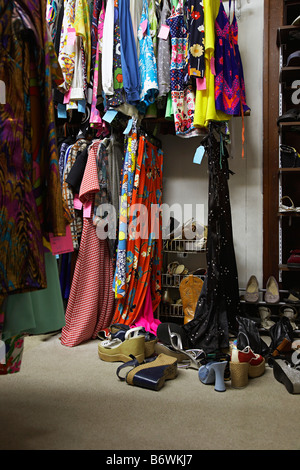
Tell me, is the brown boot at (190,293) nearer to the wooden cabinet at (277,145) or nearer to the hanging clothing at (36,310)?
the wooden cabinet at (277,145)

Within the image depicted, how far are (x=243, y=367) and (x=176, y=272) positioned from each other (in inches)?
45.8

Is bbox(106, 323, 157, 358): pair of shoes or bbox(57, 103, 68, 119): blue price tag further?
bbox(57, 103, 68, 119): blue price tag

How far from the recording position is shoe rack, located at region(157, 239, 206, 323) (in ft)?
8.82

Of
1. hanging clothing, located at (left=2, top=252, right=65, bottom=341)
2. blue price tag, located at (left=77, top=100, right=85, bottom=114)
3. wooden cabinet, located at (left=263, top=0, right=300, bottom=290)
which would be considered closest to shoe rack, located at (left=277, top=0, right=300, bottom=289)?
wooden cabinet, located at (left=263, top=0, right=300, bottom=290)

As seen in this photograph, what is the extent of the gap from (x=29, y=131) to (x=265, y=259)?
2236 millimetres

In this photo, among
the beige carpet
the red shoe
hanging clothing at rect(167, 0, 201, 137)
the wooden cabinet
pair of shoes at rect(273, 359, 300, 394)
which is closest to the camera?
the beige carpet

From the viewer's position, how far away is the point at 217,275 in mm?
2273

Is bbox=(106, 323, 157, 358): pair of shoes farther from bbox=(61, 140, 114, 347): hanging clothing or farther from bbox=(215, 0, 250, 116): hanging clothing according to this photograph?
bbox=(215, 0, 250, 116): hanging clothing

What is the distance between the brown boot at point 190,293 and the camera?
8.48 ft

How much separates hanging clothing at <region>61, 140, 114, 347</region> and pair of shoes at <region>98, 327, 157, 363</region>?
0.36m

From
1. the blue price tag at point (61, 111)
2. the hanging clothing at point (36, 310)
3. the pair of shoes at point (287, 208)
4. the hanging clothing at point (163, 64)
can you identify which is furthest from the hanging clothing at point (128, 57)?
the hanging clothing at point (36, 310)
